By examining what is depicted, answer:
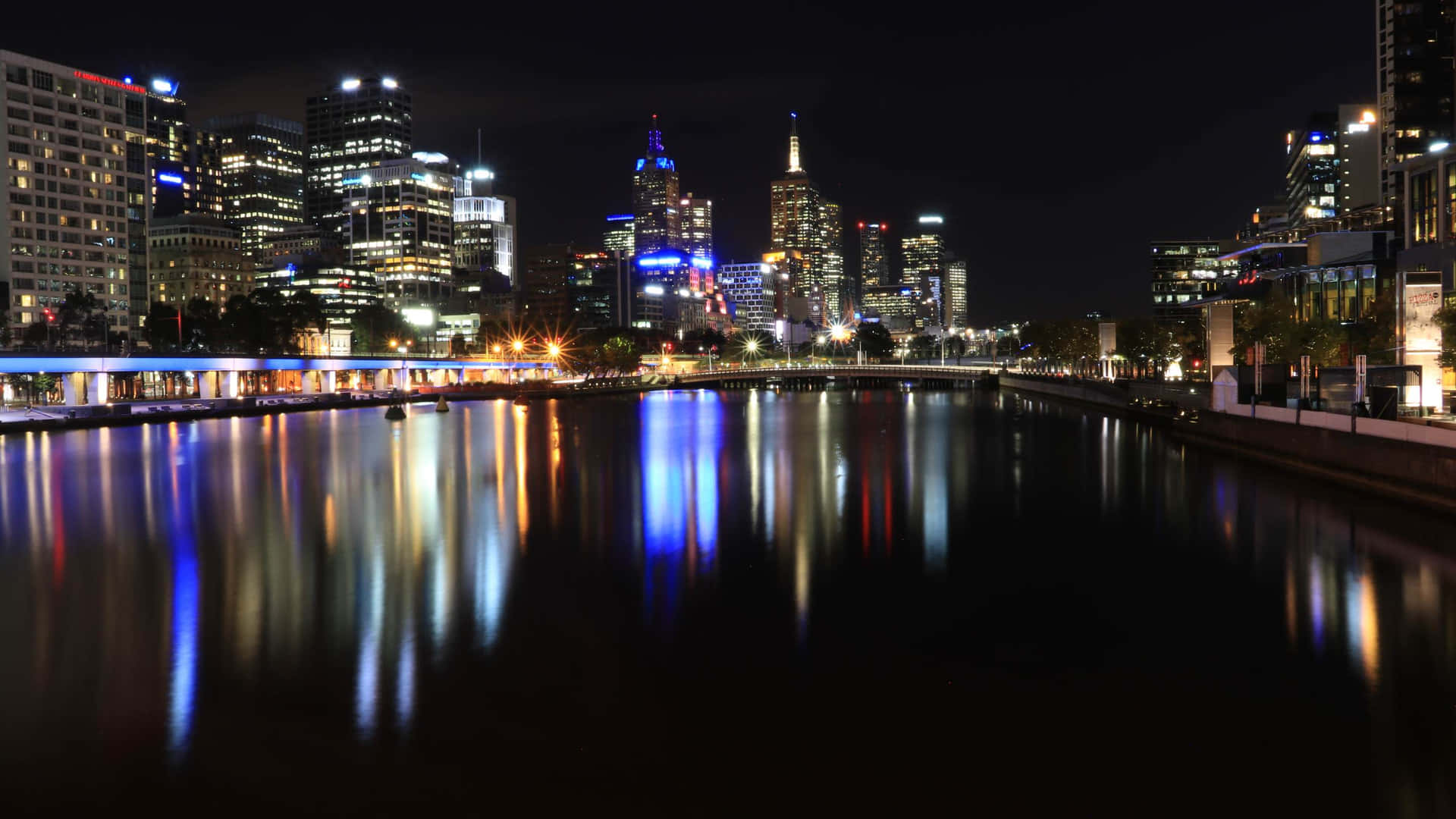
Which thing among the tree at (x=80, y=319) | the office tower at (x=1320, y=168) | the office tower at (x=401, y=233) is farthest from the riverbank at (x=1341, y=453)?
the office tower at (x=401, y=233)

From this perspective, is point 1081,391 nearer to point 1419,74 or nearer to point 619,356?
point 1419,74

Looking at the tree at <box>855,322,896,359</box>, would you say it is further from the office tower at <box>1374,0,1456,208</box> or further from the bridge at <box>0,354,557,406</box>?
the office tower at <box>1374,0,1456,208</box>

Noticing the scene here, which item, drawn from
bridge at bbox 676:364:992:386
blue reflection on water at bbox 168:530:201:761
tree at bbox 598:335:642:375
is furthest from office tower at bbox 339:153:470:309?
blue reflection on water at bbox 168:530:201:761

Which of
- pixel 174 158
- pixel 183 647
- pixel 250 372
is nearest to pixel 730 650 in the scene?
pixel 183 647

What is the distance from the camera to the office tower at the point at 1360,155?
106375 millimetres

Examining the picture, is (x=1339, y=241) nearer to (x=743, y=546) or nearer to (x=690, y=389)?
(x=690, y=389)

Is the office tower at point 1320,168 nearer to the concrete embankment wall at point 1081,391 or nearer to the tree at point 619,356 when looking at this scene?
the concrete embankment wall at point 1081,391

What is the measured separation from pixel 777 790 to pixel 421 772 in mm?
3085

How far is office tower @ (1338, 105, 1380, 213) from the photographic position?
106 metres

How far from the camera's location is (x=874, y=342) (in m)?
182

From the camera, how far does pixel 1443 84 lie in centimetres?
9150

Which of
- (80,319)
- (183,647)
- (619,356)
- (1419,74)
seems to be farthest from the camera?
(619,356)

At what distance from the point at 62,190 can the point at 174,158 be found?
8771 centimetres

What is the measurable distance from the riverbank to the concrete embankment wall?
18768 mm
